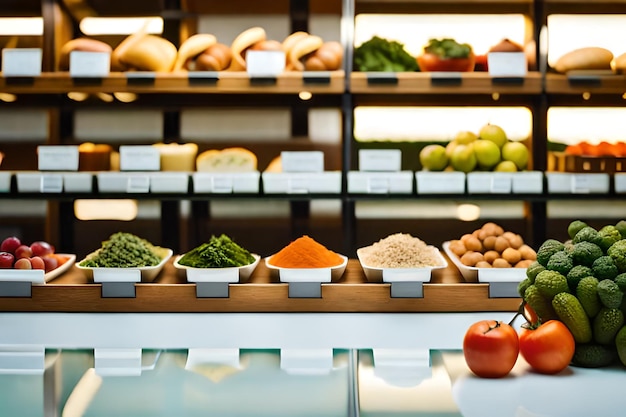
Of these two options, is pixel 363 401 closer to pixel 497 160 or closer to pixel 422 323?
pixel 422 323

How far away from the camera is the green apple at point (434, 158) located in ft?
9.76

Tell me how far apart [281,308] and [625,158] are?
1615mm

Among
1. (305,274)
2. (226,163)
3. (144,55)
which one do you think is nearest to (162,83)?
(144,55)

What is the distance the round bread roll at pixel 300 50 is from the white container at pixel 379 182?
0.51 m

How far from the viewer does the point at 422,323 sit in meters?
2.53

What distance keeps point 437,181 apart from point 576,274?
5.10 feet

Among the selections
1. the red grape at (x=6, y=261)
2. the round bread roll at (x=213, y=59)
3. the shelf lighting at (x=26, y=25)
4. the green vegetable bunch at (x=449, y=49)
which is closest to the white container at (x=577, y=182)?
the green vegetable bunch at (x=449, y=49)

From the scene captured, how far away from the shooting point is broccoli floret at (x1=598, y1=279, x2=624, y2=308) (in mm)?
1264

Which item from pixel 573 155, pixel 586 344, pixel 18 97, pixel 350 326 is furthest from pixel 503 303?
pixel 18 97

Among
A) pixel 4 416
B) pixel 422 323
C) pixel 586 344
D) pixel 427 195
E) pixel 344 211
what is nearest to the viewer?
pixel 4 416

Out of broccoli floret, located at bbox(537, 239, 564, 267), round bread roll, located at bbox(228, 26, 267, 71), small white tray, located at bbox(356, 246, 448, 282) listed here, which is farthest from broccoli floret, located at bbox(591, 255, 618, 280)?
round bread roll, located at bbox(228, 26, 267, 71)

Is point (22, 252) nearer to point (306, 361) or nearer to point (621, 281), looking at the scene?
point (306, 361)

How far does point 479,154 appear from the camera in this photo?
2.94 meters

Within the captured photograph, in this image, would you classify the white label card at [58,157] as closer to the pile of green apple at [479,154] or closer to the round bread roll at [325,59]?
the round bread roll at [325,59]
